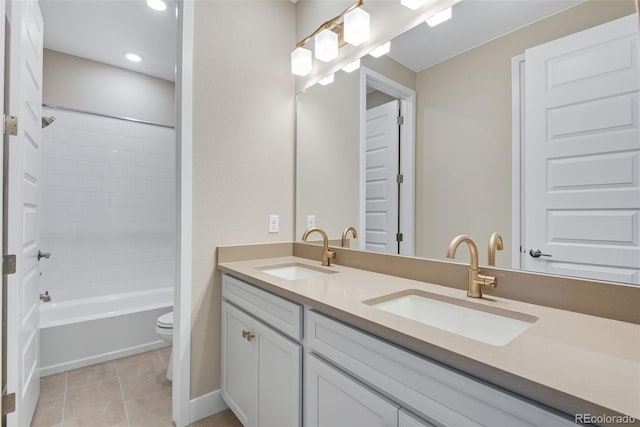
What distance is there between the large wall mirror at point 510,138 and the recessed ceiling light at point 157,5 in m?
1.48

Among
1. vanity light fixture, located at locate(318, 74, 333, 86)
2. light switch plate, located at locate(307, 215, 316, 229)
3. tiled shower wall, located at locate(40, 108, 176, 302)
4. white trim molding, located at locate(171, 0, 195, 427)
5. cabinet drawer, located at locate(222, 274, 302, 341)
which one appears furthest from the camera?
tiled shower wall, located at locate(40, 108, 176, 302)

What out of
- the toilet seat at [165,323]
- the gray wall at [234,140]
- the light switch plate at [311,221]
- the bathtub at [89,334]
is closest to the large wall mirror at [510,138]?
the light switch plate at [311,221]

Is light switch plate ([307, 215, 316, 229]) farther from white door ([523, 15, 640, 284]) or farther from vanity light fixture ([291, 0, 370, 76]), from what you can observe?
white door ([523, 15, 640, 284])

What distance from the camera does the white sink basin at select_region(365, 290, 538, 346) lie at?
907 mm

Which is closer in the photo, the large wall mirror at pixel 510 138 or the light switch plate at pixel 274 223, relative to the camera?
the large wall mirror at pixel 510 138

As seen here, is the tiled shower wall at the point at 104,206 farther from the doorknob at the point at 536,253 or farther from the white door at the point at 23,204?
the doorknob at the point at 536,253

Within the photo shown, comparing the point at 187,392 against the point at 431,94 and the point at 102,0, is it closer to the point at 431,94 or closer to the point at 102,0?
the point at 431,94

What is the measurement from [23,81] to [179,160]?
71 cm

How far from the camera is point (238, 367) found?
1.51m

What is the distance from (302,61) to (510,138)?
130cm

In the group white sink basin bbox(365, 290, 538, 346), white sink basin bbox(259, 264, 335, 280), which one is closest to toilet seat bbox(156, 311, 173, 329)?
white sink basin bbox(259, 264, 335, 280)

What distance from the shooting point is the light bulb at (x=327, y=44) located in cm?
170

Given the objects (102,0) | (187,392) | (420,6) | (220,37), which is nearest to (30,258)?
(187,392)

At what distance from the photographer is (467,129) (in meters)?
1.21
